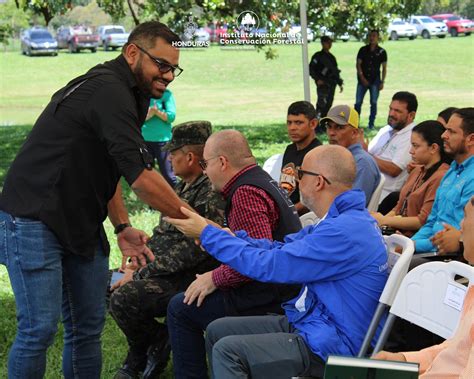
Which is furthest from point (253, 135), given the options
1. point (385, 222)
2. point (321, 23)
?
point (385, 222)

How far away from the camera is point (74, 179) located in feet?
11.0

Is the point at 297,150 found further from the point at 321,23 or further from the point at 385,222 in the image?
the point at 321,23

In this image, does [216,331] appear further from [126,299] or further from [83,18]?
[83,18]

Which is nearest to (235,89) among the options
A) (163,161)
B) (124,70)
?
(163,161)

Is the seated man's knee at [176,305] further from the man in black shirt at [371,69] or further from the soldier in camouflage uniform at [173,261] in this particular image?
the man in black shirt at [371,69]

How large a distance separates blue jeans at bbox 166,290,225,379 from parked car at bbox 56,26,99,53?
37092 mm

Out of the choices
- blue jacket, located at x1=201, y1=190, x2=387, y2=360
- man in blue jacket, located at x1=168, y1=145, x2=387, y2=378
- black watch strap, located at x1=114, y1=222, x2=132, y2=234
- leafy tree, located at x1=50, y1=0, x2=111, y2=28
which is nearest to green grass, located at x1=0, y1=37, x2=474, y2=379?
black watch strap, located at x1=114, y1=222, x2=132, y2=234

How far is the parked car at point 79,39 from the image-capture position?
3956 cm

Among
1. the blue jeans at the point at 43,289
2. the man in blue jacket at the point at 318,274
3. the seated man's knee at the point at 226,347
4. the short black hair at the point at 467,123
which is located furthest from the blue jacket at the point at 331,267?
the short black hair at the point at 467,123

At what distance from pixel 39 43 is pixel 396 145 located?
116ft

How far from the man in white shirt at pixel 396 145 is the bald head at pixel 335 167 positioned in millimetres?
3128

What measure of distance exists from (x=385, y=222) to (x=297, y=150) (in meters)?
1.30

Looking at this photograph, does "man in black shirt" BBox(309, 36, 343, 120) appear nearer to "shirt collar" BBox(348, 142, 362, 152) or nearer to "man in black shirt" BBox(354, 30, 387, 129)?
"man in black shirt" BBox(354, 30, 387, 129)

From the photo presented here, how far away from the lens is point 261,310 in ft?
12.5
